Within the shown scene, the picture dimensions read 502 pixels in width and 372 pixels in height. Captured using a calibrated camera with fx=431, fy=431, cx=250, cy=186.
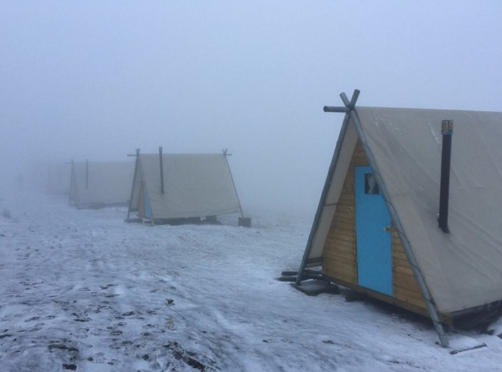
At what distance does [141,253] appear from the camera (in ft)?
42.6

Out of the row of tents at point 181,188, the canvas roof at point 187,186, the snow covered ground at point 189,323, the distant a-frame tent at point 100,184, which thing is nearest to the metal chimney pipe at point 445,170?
the snow covered ground at point 189,323

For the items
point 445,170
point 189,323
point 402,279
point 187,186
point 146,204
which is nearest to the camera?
point 189,323

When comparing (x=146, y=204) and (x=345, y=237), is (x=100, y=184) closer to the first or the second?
(x=146, y=204)

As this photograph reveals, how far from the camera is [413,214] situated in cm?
698

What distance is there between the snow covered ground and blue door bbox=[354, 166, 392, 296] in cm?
57

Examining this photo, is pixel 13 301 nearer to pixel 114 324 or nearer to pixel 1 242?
pixel 114 324

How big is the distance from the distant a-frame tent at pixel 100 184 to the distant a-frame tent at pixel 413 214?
1064 inches

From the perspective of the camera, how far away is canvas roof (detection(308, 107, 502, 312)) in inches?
262

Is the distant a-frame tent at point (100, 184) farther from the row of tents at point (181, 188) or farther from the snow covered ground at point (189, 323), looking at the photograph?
the snow covered ground at point (189, 323)

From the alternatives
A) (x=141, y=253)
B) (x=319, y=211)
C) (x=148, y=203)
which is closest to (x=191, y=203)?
(x=148, y=203)

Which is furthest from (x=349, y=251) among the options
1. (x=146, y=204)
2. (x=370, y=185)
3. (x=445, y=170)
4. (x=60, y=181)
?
(x=60, y=181)

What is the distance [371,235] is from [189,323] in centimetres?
368

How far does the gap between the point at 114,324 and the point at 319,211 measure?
177 inches

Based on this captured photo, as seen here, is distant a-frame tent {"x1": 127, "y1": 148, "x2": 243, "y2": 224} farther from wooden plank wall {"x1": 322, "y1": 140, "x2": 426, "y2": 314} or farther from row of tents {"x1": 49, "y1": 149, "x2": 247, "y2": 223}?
wooden plank wall {"x1": 322, "y1": 140, "x2": 426, "y2": 314}
